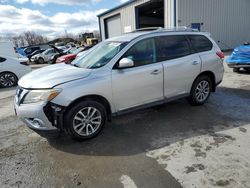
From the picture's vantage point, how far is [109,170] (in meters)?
3.06

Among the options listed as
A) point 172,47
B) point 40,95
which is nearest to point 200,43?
point 172,47

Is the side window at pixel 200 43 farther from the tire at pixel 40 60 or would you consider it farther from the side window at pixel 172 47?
the tire at pixel 40 60

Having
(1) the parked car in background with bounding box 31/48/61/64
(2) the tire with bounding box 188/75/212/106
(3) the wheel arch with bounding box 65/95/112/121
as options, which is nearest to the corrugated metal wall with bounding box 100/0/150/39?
(1) the parked car in background with bounding box 31/48/61/64

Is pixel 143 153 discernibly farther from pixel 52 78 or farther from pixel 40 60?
pixel 40 60

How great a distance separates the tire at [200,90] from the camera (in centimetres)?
514

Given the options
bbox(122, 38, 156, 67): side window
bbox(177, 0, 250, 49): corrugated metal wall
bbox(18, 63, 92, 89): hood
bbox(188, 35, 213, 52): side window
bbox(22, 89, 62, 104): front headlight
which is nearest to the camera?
bbox(22, 89, 62, 104): front headlight

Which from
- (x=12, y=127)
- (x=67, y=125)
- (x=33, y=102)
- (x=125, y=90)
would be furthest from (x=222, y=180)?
(x=12, y=127)

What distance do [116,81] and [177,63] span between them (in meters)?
1.49

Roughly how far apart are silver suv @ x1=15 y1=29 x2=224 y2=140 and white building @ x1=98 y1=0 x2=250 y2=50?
13068 millimetres

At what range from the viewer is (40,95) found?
3484 millimetres

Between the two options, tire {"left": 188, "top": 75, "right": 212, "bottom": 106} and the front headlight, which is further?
tire {"left": 188, "top": 75, "right": 212, "bottom": 106}

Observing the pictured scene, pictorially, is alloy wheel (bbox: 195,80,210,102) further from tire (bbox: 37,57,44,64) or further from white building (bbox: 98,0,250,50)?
tire (bbox: 37,57,44,64)

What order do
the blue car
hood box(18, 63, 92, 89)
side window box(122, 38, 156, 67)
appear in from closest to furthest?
hood box(18, 63, 92, 89) → side window box(122, 38, 156, 67) → the blue car

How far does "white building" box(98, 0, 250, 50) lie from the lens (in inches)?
678
